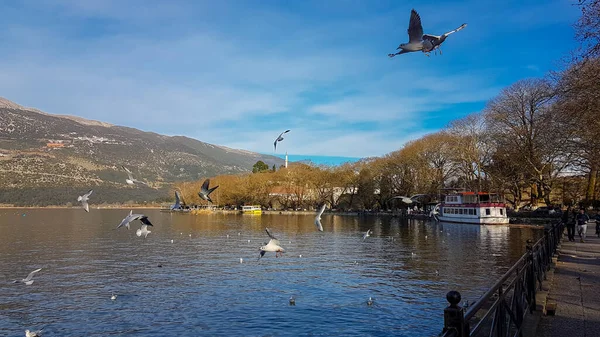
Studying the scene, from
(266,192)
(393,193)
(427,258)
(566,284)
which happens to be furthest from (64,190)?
(566,284)

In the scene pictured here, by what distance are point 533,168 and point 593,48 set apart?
4085cm

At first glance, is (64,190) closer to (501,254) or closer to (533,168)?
(533,168)

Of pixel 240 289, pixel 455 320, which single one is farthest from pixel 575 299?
pixel 240 289

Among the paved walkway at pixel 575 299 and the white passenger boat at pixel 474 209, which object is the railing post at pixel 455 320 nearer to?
the paved walkway at pixel 575 299

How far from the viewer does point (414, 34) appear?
9.59 m

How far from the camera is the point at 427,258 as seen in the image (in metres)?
25.7

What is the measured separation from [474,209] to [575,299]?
1985 inches

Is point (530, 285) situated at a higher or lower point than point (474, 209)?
lower

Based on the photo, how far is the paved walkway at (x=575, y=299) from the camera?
7.67 metres

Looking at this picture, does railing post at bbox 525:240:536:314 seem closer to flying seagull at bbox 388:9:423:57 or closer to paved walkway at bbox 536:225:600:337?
paved walkway at bbox 536:225:600:337

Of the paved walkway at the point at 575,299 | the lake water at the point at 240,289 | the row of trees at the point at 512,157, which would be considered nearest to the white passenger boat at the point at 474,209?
the row of trees at the point at 512,157

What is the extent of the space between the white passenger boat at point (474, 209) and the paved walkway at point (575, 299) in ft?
117

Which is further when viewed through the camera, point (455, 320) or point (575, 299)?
point (575, 299)

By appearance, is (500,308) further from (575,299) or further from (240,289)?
(240,289)
